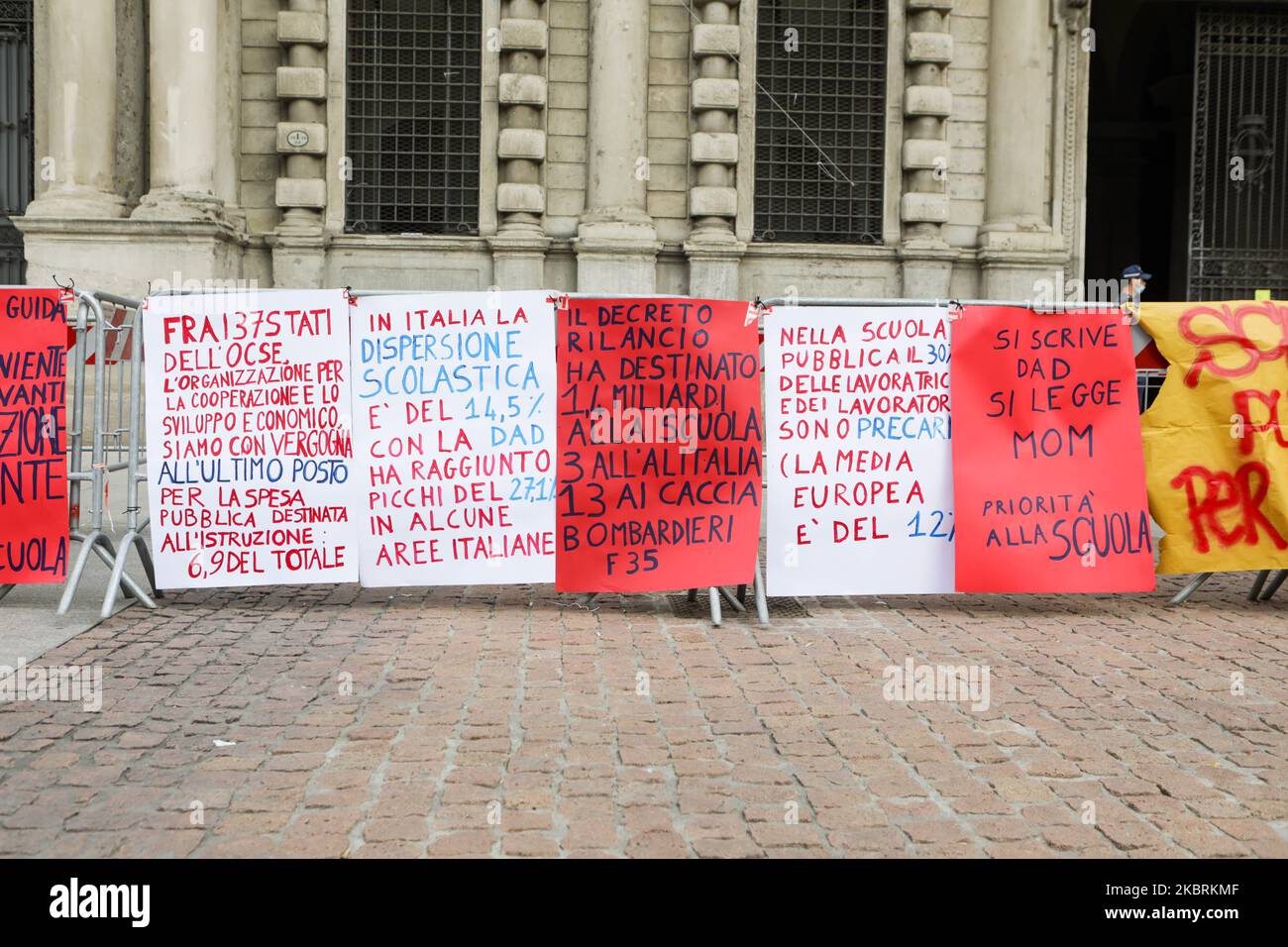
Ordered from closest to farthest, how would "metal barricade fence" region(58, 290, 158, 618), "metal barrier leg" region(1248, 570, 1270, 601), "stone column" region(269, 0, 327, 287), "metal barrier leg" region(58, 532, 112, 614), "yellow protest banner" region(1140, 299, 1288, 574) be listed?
"metal barrier leg" region(58, 532, 112, 614) → "metal barricade fence" region(58, 290, 158, 618) → "yellow protest banner" region(1140, 299, 1288, 574) → "metal barrier leg" region(1248, 570, 1270, 601) → "stone column" region(269, 0, 327, 287)

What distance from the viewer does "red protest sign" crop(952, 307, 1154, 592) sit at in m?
7.75

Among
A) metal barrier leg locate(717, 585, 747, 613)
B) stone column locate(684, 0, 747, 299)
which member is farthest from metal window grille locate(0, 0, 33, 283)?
metal barrier leg locate(717, 585, 747, 613)

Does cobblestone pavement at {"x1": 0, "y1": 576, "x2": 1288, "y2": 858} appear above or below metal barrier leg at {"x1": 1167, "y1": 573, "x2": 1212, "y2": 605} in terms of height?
below

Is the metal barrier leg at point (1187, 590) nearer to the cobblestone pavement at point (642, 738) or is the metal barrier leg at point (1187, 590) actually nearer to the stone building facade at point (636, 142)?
the cobblestone pavement at point (642, 738)

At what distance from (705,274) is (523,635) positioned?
934cm

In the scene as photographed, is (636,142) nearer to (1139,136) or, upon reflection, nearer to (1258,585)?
(1258,585)

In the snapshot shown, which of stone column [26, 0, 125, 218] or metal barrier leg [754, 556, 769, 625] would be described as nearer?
metal barrier leg [754, 556, 769, 625]

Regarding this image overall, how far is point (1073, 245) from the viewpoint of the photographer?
16.7 metres

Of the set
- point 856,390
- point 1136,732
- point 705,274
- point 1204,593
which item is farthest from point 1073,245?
point 1136,732

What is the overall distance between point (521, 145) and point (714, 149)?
215 cm

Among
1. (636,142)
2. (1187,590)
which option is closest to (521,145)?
(636,142)

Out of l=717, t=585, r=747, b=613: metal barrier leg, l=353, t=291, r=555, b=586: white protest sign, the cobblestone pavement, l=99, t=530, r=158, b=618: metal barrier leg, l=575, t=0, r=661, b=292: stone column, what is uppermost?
l=575, t=0, r=661, b=292: stone column

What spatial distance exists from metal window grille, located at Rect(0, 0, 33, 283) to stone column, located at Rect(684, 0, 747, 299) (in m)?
7.69

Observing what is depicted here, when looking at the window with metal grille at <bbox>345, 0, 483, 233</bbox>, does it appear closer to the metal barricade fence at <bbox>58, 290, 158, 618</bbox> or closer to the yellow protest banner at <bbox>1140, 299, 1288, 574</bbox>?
the metal barricade fence at <bbox>58, 290, 158, 618</bbox>
